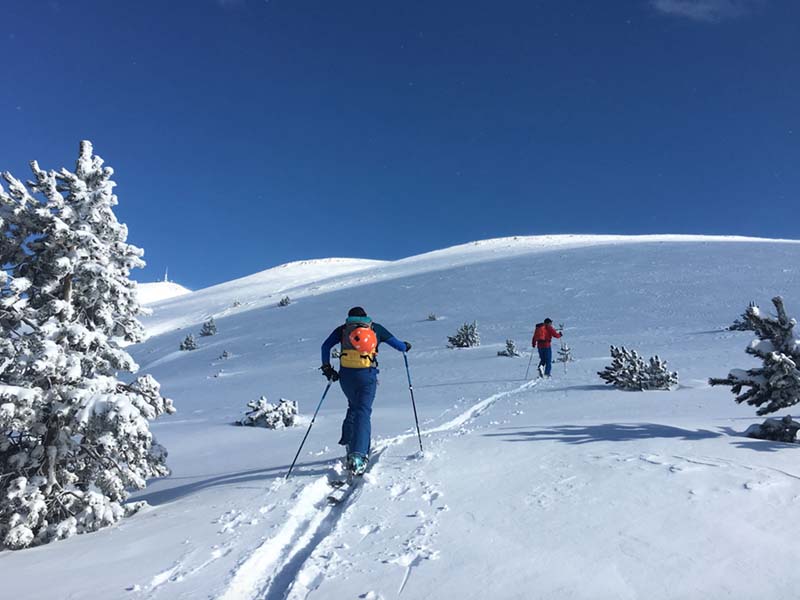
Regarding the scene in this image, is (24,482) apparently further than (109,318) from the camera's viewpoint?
No

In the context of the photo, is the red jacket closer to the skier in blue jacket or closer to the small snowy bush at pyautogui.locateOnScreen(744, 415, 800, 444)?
the skier in blue jacket

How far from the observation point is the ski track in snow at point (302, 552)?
2.73 metres

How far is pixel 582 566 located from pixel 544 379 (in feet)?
30.2

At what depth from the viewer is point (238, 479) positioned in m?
5.58

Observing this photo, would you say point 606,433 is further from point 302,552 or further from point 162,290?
point 162,290

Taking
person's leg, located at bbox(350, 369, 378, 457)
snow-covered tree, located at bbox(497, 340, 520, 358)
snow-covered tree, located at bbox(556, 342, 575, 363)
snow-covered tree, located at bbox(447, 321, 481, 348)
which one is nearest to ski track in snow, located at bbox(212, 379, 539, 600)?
person's leg, located at bbox(350, 369, 378, 457)

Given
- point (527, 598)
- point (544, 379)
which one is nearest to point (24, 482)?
point (527, 598)

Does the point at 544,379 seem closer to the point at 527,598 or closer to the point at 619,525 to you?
the point at 619,525

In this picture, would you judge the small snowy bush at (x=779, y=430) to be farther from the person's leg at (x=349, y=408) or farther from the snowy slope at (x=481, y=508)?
the person's leg at (x=349, y=408)

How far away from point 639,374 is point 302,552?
693 centimetres

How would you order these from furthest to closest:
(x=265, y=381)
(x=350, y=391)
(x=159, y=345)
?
(x=159, y=345) < (x=265, y=381) < (x=350, y=391)

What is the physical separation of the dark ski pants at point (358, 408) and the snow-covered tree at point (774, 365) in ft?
11.7

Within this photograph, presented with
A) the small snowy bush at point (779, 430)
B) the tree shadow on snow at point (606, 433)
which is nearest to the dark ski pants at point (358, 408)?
the tree shadow on snow at point (606, 433)

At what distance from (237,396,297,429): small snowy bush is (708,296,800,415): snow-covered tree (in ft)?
22.1
